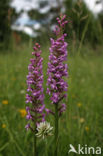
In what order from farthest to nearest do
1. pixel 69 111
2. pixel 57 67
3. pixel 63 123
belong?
1. pixel 63 123
2. pixel 69 111
3. pixel 57 67

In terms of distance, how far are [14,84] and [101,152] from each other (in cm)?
316

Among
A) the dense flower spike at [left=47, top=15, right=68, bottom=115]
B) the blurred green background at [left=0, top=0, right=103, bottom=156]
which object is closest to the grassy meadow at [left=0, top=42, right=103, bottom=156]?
the blurred green background at [left=0, top=0, right=103, bottom=156]

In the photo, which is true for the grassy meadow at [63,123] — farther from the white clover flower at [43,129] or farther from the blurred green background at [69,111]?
the white clover flower at [43,129]

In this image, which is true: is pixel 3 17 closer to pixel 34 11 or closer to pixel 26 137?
pixel 34 11

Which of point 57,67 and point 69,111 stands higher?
point 57,67

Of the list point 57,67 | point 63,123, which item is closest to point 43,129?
point 57,67

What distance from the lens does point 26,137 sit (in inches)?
81.3

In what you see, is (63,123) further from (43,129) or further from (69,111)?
(43,129)

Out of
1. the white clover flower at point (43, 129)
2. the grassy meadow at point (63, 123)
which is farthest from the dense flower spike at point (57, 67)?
the grassy meadow at point (63, 123)

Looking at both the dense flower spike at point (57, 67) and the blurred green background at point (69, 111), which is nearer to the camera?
the dense flower spike at point (57, 67)

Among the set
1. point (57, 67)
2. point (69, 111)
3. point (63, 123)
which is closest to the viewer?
point (57, 67)

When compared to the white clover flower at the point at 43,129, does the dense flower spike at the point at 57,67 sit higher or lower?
higher

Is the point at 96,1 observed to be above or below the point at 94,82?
above

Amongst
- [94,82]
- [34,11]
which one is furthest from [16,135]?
[94,82]
